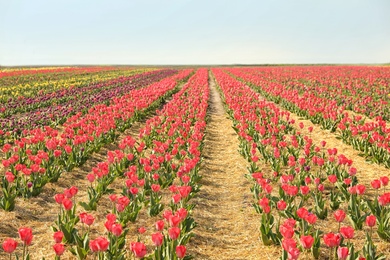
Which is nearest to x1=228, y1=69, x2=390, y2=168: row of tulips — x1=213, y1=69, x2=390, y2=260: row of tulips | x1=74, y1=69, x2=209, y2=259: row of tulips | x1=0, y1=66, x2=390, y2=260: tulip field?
x1=0, y1=66, x2=390, y2=260: tulip field

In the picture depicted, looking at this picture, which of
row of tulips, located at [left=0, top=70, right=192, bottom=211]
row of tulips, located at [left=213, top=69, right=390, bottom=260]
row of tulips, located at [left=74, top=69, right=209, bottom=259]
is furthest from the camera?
row of tulips, located at [left=0, top=70, right=192, bottom=211]

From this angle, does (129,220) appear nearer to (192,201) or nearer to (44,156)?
(192,201)

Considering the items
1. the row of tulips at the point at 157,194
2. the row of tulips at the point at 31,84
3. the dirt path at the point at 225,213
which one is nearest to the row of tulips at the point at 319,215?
the dirt path at the point at 225,213

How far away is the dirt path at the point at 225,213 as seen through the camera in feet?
17.4

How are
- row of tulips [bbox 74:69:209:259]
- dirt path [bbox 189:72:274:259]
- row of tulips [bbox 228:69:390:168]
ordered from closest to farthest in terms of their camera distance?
1. row of tulips [bbox 74:69:209:259]
2. dirt path [bbox 189:72:274:259]
3. row of tulips [bbox 228:69:390:168]

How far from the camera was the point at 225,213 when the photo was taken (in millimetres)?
6730

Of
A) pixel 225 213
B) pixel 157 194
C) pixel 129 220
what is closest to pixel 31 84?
pixel 157 194

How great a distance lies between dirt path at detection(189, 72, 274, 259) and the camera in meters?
5.29

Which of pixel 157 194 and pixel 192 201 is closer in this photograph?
pixel 157 194

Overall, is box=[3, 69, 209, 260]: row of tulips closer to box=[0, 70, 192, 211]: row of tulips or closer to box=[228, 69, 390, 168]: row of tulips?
box=[0, 70, 192, 211]: row of tulips

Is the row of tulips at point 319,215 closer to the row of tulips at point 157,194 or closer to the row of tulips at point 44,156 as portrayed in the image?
the row of tulips at point 157,194

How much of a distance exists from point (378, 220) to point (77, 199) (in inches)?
217

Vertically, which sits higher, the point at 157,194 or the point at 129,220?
the point at 157,194

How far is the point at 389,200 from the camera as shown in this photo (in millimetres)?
4758
